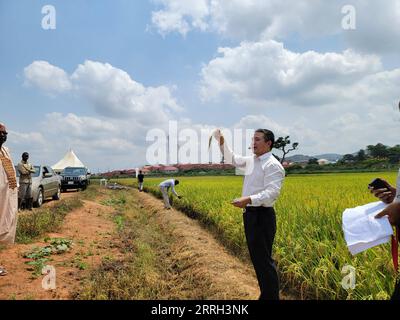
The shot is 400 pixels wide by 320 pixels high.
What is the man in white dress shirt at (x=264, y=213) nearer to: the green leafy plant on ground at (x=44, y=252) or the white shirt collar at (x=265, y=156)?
the white shirt collar at (x=265, y=156)

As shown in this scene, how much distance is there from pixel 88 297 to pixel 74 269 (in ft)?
4.19

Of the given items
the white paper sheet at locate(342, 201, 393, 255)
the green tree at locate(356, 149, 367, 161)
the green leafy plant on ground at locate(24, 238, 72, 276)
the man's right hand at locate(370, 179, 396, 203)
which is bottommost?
the green leafy plant on ground at locate(24, 238, 72, 276)

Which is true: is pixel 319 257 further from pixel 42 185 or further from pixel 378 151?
pixel 378 151

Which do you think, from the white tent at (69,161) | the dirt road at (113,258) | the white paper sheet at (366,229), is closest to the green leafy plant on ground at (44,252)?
the dirt road at (113,258)

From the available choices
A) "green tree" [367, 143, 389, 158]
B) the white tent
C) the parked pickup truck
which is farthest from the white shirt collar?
"green tree" [367, 143, 389, 158]

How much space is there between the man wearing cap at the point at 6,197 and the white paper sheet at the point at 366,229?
461 centimetres

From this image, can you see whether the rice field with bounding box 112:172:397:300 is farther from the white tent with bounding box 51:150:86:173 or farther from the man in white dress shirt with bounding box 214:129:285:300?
the white tent with bounding box 51:150:86:173

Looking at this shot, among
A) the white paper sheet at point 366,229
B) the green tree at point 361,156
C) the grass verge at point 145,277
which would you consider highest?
the green tree at point 361,156

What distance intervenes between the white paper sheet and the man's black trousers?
1.05 metres

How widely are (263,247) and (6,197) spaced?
3.83 meters

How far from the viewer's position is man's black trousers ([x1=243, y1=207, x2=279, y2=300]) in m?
3.49

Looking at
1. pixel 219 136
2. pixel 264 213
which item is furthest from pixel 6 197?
pixel 264 213

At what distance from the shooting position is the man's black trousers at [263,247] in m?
3.49
